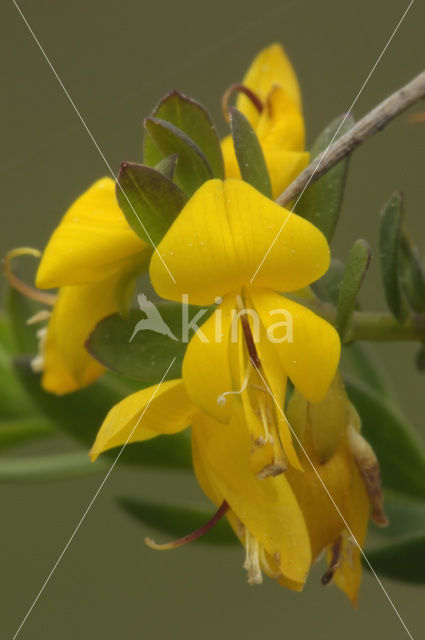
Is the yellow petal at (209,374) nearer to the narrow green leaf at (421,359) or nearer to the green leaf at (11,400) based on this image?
the narrow green leaf at (421,359)

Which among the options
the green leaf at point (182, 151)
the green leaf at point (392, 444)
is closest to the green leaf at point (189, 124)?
the green leaf at point (182, 151)

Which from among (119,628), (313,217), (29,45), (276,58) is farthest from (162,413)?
(119,628)

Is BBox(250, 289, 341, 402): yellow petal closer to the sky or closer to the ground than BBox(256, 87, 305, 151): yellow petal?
closer to the ground

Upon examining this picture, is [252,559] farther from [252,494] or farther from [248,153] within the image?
[248,153]

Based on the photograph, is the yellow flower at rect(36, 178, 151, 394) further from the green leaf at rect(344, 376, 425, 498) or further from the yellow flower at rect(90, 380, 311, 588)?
the green leaf at rect(344, 376, 425, 498)

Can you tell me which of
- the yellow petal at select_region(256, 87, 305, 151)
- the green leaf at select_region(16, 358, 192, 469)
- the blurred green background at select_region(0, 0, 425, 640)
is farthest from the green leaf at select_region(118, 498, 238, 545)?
the blurred green background at select_region(0, 0, 425, 640)

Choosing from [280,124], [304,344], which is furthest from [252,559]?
[280,124]
